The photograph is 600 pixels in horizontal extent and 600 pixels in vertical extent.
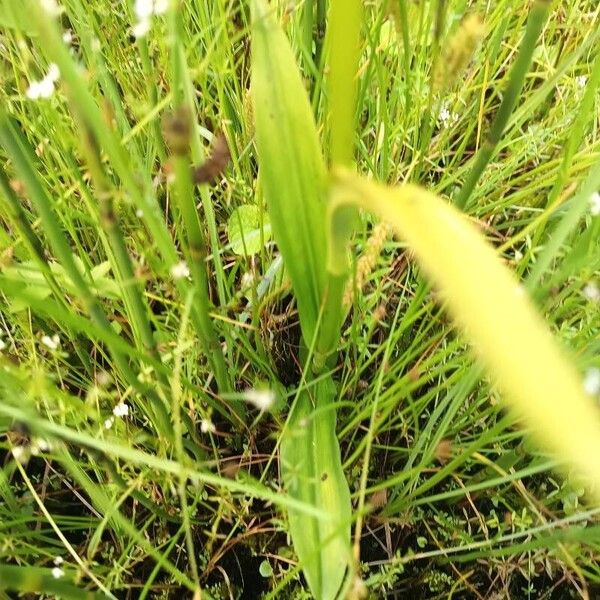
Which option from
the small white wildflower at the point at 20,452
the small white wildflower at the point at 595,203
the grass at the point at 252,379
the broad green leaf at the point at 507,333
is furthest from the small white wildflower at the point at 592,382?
the small white wildflower at the point at 20,452

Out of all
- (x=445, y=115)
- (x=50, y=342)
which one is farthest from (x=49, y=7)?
(x=445, y=115)

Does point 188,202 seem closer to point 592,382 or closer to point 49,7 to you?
Result: point 49,7

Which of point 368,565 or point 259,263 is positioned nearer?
point 368,565

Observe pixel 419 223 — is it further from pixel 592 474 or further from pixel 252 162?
pixel 252 162

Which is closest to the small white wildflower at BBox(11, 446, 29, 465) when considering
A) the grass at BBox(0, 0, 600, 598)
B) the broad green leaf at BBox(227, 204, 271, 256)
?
the grass at BBox(0, 0, 600, 598)

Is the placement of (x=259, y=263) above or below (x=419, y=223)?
above

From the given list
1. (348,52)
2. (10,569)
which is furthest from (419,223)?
(10,569)

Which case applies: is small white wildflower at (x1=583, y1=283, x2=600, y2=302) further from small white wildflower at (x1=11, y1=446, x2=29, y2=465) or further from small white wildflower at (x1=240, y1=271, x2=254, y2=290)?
small white wildflower at (x1=11, y1=446, x2=29, y2=465)
